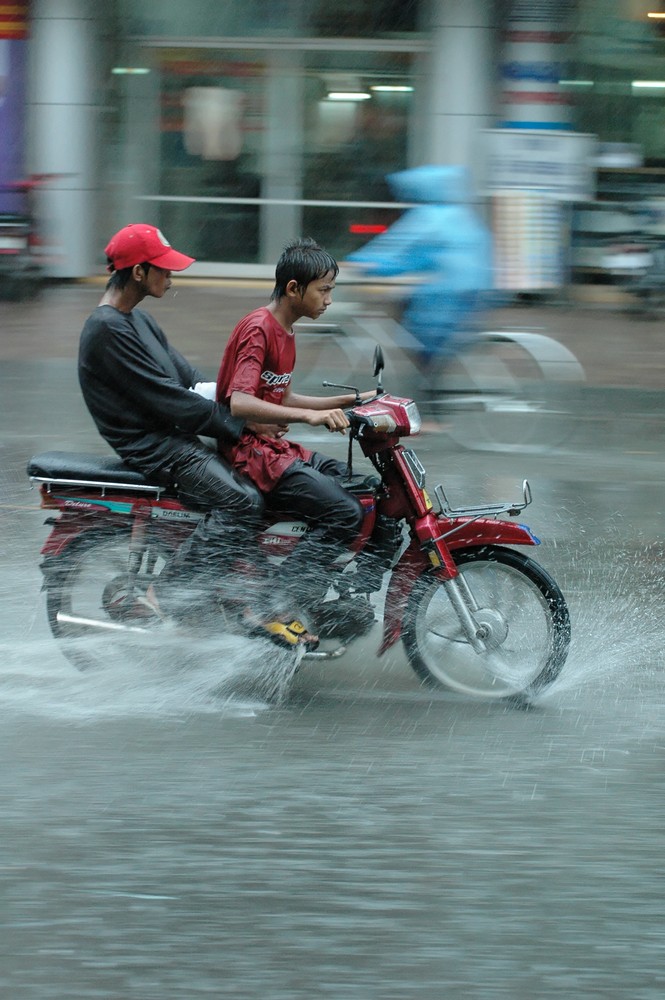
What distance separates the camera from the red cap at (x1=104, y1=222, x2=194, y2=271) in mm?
4730

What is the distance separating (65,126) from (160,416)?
40.7 feet

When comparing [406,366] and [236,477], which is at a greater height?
[236,477]

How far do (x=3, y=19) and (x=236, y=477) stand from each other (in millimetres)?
13068

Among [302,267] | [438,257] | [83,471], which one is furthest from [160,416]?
[438,257]

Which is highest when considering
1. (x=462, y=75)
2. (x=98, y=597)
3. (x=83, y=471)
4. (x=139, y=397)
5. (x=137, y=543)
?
(x=462, y=75)

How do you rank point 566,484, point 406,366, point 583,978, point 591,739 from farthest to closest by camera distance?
point 406,366 < point 566,484 < point 591,739 < point 583,978

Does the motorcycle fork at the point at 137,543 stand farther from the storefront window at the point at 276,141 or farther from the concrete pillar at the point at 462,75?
the storefront window at the point at 276,141

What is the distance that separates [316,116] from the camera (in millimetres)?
16547

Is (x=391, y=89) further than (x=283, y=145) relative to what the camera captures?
No

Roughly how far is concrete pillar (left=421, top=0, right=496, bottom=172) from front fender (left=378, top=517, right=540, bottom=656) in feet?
37.9

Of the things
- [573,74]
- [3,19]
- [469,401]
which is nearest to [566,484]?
[469,401]

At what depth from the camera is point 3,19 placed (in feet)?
52.6

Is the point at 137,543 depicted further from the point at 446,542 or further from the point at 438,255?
the point at 438,255

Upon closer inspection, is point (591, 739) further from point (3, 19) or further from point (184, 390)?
point (3, 19)
